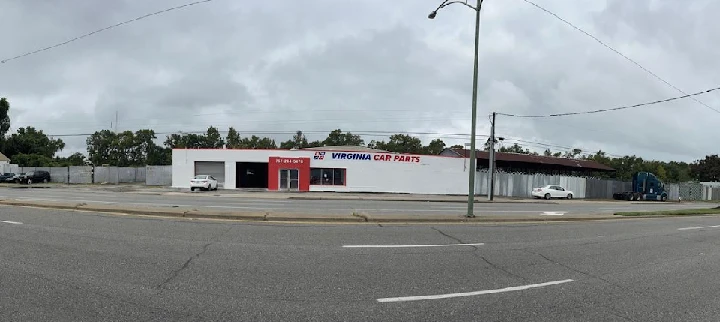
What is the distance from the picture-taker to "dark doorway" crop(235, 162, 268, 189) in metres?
43.7

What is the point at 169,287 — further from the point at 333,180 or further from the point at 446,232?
the point at 333,180

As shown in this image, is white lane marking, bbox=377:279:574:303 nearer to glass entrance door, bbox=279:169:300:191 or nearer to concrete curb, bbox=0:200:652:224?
concrete curb, bbox=0:200:652:224

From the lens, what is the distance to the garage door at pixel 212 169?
43.5 m

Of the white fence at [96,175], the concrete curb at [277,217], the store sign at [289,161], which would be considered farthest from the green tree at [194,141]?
the concrete curb at [277,217]

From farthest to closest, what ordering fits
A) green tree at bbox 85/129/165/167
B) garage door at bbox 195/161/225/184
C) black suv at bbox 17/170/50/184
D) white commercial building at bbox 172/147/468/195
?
green tree at bbox 85/129/165/167 < black suv at bbox 17/170/50/184 < garage door at bbox 195/161/225/184 < white commercial building at bbox 172/147/468/195

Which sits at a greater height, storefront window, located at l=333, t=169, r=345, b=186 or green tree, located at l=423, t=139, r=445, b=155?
green tree, located at l=423, t=139, r=445, b=155

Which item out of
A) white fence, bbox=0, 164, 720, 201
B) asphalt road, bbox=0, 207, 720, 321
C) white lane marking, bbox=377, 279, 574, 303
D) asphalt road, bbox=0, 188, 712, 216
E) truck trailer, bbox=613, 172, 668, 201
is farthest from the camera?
truck trailer, bbox=613, 172, 668, 201

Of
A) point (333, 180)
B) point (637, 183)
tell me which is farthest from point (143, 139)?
point (637, 183)

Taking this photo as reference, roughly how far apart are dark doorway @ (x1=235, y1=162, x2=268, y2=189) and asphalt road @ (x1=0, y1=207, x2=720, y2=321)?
32482 millimetres

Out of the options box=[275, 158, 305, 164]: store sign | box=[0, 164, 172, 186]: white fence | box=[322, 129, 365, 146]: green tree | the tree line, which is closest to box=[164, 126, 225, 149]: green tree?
the tree line

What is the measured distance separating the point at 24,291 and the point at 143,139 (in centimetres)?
10943

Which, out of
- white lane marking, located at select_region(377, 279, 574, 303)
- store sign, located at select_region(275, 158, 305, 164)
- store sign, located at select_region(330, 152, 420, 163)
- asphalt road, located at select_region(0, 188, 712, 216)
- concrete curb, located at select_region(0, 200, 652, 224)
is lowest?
asphalt road, located at select_region(0, 188, 712, 216)

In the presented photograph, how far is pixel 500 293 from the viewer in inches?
226

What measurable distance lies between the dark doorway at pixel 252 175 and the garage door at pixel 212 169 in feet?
5.41
